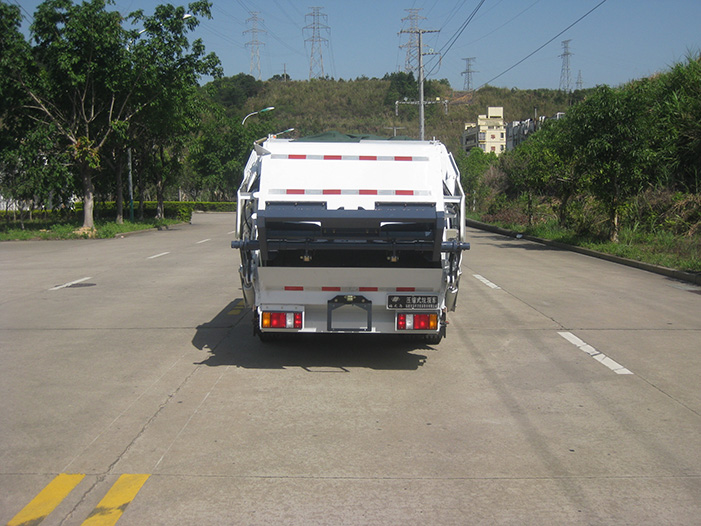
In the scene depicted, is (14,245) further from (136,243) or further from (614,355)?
(614,355)

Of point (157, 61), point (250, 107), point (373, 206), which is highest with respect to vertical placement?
point (250, 107)

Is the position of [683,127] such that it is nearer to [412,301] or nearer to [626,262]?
[626,262]

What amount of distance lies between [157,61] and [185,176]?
47.9 metres

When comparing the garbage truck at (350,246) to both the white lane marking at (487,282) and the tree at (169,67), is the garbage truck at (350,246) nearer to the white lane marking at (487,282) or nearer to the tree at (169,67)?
the white lane marking at (487,282)

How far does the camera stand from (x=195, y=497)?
4246 millimetres

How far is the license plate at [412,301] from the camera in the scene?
688 cm

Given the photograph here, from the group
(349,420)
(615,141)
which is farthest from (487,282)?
(615,141)

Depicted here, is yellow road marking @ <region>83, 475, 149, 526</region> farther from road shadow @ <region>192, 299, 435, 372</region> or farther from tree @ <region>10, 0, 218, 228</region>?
tree @ <region>10, 0, 218, 228</region>

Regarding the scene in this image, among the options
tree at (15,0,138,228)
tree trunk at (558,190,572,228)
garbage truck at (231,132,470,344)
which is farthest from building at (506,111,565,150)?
garbage truck at (231,132,470,344)

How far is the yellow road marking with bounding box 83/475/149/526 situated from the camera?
3.95 m

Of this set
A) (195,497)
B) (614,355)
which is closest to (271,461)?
(195,497)

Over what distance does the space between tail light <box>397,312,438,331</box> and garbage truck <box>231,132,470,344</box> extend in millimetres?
10

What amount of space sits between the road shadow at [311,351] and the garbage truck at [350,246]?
0.63 meters

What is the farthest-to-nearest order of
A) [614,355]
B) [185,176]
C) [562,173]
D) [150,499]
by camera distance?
1. [185,176]
2. [562,173]
3. [614,355]
4. [150,499]
